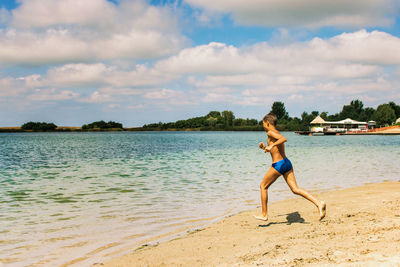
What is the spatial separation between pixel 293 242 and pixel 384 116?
454 ft

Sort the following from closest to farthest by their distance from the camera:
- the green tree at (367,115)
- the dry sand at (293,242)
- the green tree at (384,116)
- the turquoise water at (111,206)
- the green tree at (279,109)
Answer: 1. the dry sand at (293,242)
2. the turquoise water at (111,206)
3. the green tree at (384,116)
4. the green tree at (367,115)
5. the green tree at (279,109)

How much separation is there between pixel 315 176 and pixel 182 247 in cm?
1285

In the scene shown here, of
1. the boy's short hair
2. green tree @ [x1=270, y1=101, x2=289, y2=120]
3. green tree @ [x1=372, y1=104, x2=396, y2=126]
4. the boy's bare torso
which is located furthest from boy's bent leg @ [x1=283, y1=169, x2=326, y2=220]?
green tree @ [x1=270, y1=101, x2=289, y2=120]

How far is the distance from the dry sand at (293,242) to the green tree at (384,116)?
133958mm

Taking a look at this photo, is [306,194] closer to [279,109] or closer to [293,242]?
[293,242]

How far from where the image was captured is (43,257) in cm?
589

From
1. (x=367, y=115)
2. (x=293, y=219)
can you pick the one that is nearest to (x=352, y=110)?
(x=367, y=115)

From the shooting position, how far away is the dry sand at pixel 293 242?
4457 millimetres

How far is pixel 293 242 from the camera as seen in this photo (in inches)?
215

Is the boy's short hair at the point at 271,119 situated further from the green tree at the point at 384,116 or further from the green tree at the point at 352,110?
the green tree at the point at 352,110

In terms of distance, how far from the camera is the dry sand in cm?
446

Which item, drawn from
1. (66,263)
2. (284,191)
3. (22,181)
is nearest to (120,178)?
(22,181)

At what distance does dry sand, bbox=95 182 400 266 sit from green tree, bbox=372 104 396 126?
439 ft

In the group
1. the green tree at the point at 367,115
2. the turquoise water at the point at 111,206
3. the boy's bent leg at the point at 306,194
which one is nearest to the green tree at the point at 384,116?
the green tree at the point at 367,115
